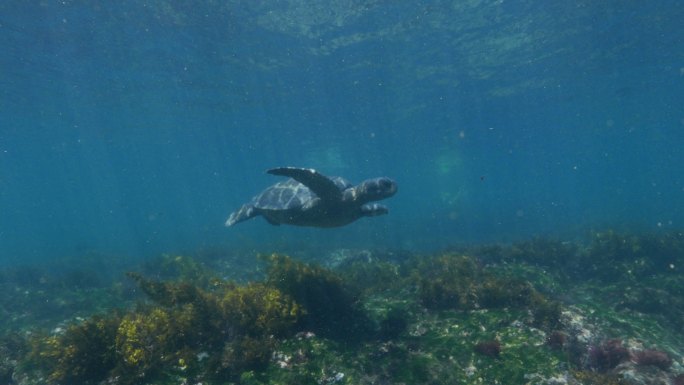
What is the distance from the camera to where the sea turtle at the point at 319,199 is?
1080 cm

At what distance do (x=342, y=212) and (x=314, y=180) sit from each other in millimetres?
2110

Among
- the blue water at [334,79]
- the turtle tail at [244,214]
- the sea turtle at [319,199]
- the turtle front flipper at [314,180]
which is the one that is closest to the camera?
the turtle front flipper at [314,180]

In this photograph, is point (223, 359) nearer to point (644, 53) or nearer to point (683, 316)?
point (683, 316)

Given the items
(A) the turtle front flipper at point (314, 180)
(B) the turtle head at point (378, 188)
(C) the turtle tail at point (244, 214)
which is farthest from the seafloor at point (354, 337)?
(C) the turtle tail at point (244, 214)

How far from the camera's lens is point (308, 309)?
8.70 metres

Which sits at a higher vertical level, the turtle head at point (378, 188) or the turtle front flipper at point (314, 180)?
the turtle front flipper at point (314, 180)

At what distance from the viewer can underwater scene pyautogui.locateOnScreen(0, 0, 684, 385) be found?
7.27 metres

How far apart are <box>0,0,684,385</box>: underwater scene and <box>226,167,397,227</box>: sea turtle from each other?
0.09m

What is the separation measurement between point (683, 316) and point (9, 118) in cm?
5536

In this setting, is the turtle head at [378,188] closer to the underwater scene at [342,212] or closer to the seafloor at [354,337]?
the underwater scene at [342,212]

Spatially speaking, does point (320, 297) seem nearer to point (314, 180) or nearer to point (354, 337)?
point (354, 337)

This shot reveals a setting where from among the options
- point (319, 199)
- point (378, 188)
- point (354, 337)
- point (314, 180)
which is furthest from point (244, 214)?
point (354, 337)

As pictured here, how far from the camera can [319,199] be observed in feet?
38.9

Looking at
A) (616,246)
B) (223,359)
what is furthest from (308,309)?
(616,246)
